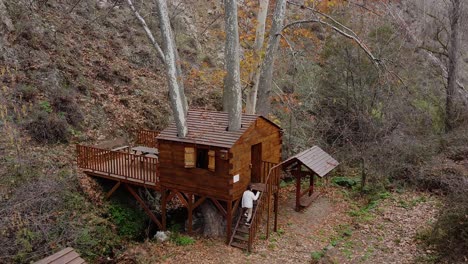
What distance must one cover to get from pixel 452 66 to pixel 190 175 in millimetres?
13159

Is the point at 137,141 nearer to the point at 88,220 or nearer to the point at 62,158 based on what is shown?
the point at 62,158

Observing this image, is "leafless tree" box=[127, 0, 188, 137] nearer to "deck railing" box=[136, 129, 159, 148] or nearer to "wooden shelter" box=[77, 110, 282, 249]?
"wooden shelter" box=[77, 110, 282, 249]

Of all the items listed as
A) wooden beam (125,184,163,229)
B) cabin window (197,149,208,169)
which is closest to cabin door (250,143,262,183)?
cabin window (197,149,208,169)

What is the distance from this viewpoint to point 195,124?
11.1m

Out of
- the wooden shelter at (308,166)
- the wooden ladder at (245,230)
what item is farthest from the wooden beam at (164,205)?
the wooden shelter at (308,166)

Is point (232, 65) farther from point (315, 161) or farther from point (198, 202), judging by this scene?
point (315, 161)

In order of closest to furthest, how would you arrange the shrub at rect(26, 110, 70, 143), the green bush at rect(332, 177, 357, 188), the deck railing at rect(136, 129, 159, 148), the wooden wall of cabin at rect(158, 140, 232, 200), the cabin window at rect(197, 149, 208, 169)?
the wooden wall of cabin at rect(158, 140, 232, 200)
the cabin window at rect(197, 149, 208, 169)
the shrub at rect(26, 110, 70, 143)
the green bush at rect(332, 177, 357, 188)
the deck railing at rect(136, 129, 159, 148)

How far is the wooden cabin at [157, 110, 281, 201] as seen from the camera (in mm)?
10047

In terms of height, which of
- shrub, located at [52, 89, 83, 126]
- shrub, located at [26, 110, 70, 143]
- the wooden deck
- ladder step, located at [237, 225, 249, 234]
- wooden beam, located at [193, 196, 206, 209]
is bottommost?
ladder step, located at [237, 225, 249, 234]

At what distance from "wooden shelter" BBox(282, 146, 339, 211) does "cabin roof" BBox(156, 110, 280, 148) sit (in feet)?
7.19

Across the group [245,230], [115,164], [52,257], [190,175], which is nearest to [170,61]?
[190,175]

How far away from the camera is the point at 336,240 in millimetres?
10430

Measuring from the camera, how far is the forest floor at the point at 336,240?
927 centimetres

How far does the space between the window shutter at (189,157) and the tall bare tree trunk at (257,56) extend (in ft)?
11.1
